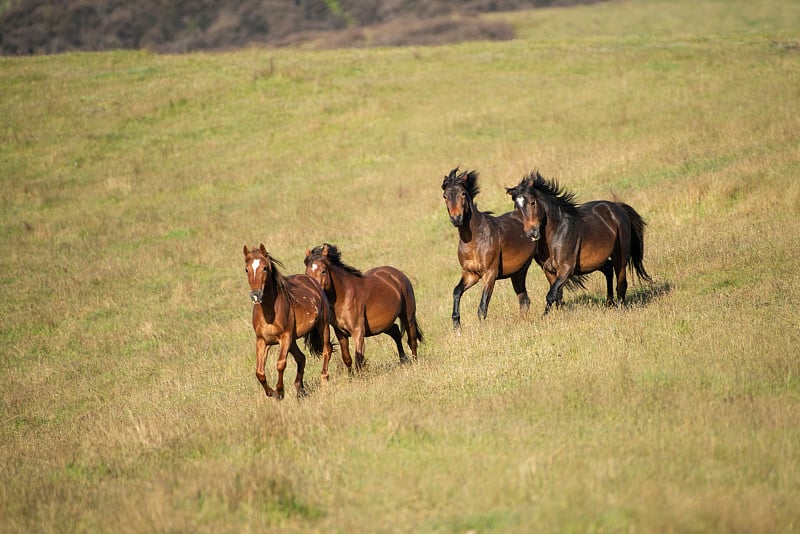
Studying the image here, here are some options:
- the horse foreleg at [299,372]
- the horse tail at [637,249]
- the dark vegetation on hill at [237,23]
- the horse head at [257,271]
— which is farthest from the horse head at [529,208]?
the dark vegetation on hill at [237,23]

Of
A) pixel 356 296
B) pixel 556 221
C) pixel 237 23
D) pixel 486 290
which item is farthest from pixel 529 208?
pixel 237 23

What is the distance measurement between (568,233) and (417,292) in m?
4.32

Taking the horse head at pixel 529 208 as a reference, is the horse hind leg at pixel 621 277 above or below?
below

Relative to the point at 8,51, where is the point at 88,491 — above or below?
below

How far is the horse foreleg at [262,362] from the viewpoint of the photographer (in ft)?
30.2

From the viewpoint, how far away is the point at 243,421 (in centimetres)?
790

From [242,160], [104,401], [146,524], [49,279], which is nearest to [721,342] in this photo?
[146,524]

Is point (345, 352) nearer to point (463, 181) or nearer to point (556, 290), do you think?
point (463, 181)

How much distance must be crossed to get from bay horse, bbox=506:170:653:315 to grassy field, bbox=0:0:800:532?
0.66 metres

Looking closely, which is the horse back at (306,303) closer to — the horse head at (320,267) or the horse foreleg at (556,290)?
the horse head at (320,267)

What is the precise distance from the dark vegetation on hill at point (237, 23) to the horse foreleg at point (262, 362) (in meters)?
60.4

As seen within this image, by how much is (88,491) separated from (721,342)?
20.5ft

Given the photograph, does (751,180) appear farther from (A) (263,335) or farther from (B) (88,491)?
(B) (88,491)

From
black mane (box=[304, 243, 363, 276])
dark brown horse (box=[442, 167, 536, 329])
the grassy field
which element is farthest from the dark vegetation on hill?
black mane (box=[304, 243, 363, 276])
